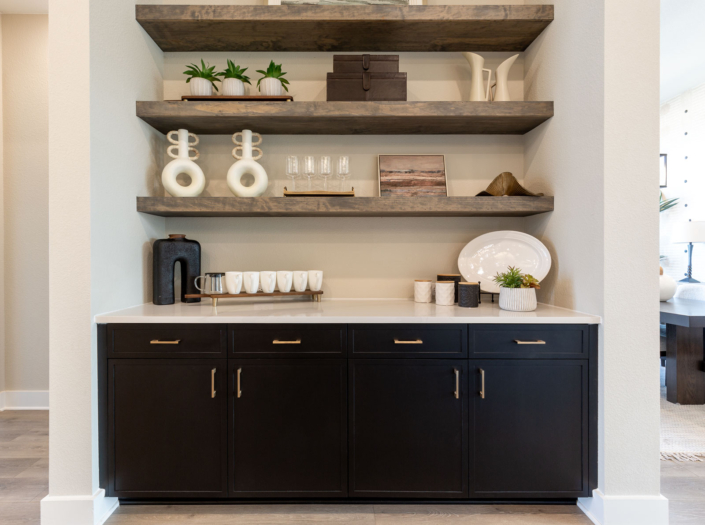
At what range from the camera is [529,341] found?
1722 mm

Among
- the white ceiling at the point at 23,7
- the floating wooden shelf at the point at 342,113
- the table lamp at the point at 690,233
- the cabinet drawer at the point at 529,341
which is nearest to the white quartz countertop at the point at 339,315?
the cabinet drawer at the point at 529,341

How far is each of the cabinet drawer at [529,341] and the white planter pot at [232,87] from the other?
173 centimetres

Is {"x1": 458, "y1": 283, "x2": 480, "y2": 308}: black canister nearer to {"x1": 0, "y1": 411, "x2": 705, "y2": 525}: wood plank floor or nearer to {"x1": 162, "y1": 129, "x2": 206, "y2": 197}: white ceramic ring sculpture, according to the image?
{"x1": 0, "y1": 411, "x2": 705, "y2": 525}: wood plank floor

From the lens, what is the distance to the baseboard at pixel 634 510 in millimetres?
1669

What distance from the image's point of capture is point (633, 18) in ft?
5.41

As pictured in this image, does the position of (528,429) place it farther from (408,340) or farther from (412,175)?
(412,175)

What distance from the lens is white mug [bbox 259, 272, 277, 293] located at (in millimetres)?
2104

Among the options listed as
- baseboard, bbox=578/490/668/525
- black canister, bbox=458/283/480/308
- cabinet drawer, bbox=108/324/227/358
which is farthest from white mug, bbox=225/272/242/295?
baseboard, bbox=578/490/668/525

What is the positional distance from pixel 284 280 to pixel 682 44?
12.9 feet

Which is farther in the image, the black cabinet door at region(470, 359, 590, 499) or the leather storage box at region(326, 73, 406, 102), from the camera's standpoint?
the leather storage box at region(326, 73, 406, 102)

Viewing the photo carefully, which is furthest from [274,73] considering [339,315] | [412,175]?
[339,315]

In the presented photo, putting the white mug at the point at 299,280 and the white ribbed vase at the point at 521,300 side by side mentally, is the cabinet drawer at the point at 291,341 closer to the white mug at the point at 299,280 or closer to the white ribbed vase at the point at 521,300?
the white mug at the point at 299,280

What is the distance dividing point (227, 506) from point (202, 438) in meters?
0.35

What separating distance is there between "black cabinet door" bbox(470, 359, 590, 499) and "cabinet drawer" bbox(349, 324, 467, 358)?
0.14m
